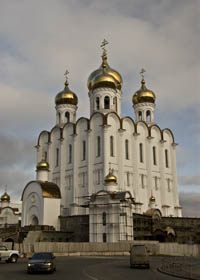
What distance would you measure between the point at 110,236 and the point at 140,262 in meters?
17.2

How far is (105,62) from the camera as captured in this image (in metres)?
51.4

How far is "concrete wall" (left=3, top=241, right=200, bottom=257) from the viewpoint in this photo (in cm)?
2759

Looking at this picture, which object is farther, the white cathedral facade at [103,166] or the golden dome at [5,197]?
the golden dome at [5,197]

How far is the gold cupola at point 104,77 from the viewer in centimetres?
4734

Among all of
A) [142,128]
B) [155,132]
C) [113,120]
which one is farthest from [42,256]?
[155,132]

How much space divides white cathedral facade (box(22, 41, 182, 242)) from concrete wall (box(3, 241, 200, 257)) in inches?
171

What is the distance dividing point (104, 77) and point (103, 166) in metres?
12.8

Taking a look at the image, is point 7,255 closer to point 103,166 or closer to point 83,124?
point 103,166

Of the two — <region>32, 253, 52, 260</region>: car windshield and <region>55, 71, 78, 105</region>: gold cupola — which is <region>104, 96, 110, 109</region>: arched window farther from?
<region>32, 253, 52, 260</region>: car windshield

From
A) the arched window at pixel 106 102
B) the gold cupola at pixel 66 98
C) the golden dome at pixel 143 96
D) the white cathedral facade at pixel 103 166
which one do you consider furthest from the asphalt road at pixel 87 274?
the golden dome at pixel 143 96

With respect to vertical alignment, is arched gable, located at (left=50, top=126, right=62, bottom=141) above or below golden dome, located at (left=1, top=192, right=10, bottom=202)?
above

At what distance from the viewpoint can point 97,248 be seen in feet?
96.7

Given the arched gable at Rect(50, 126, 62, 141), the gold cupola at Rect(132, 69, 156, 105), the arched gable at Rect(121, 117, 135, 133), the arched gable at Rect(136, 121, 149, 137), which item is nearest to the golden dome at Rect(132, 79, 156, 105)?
the gold cupola at Rect(132, 69, 156, 105)

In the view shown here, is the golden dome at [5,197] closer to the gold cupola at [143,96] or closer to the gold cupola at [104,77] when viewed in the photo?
the gold cupola at [104,77]
